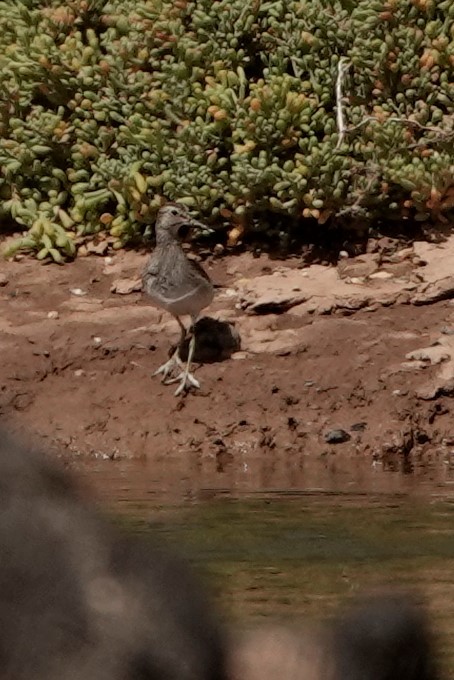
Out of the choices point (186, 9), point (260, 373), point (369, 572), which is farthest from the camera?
point (186, 9)

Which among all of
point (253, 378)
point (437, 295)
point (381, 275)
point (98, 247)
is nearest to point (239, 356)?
point (253, 378)

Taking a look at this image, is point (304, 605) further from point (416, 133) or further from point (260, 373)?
point (416, 133)

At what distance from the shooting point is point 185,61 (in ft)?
33.6

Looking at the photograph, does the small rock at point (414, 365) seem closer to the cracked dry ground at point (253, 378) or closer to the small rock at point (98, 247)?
the cracked dry ground at point (253, 378)

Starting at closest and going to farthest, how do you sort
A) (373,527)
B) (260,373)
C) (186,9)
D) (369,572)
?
(369,572) < (373,527) < (260,373) < (186,9)

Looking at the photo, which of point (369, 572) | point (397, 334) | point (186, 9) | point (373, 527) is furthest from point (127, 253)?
point (369, 572)

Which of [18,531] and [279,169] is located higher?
[18,531]

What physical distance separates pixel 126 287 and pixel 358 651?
924cm

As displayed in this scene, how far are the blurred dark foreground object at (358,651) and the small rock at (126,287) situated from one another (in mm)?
9177

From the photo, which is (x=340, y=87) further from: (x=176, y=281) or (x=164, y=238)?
(x=176, y=281)

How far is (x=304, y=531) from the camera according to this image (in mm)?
6230

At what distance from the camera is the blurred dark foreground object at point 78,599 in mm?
770

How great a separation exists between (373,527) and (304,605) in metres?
1.49

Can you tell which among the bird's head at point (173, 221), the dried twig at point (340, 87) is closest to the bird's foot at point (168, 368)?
the bird's head at point (173, 221)
